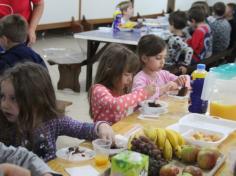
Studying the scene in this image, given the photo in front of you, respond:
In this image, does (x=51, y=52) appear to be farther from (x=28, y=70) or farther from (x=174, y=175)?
(x=174, y=175)

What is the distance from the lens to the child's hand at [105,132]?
1813mm

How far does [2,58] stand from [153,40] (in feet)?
3.51

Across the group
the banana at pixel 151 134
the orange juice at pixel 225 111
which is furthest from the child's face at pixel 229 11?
the banana at pixel 151 134

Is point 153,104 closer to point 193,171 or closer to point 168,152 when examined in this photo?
point 168,152

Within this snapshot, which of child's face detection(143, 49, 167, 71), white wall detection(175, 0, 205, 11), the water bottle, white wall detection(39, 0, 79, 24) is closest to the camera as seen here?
child's face detection(143, 49, 167, 71)

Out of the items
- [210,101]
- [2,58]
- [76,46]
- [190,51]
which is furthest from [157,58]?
[76,46]

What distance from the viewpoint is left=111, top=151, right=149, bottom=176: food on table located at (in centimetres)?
130

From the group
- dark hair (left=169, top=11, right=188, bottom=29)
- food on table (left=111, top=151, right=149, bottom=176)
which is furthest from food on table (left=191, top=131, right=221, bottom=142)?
dark hair (left=169, top=11, right=188, bottom=29)

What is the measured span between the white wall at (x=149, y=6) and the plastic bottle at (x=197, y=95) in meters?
8.03

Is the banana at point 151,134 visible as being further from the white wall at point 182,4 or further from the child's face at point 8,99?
the white wall at point 182,4

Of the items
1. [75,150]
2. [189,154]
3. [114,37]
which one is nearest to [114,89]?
[75,150]

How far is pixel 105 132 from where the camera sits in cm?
185

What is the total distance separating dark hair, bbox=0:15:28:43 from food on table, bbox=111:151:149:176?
1.96 m

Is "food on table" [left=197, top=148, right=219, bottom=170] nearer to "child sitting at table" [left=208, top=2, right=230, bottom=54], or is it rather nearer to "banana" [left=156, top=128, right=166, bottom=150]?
"banana" [left=156, top=128, right=166, bottom=150]
